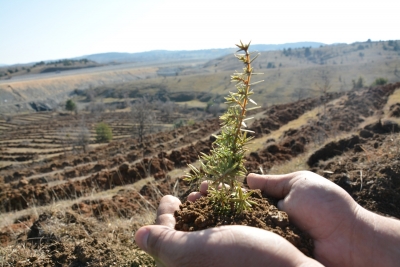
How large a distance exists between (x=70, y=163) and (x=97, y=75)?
161205 mm

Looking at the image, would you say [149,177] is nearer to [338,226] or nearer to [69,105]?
[338,226]

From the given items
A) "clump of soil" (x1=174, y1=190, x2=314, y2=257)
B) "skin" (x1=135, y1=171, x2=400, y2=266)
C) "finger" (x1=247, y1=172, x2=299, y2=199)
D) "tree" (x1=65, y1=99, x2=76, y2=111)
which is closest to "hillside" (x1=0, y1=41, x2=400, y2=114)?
"tree" (x1=65, y1=99, x2=76, y2=111)

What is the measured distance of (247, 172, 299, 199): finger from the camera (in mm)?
3025

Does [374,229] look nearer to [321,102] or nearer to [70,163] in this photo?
A: [70,163]

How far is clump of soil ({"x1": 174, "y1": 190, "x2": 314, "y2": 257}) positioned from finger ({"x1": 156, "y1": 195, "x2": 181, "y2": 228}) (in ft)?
0.20

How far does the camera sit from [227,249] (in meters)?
1.94

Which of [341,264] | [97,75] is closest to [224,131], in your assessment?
[341,264]

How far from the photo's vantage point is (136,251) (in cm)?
362

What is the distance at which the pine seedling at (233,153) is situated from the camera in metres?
2.36

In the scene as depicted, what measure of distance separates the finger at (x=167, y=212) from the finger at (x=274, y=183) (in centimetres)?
81

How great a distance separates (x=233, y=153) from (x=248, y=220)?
0.51m

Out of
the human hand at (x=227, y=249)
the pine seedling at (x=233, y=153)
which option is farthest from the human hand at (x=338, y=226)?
the human hand at (x=227, y=249)

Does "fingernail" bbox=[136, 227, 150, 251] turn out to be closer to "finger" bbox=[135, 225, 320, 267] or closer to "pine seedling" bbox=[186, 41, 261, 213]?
"finger" bbox=[135, 225, 320, 267]

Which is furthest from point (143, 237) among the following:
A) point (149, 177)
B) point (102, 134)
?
point (102, 134)
